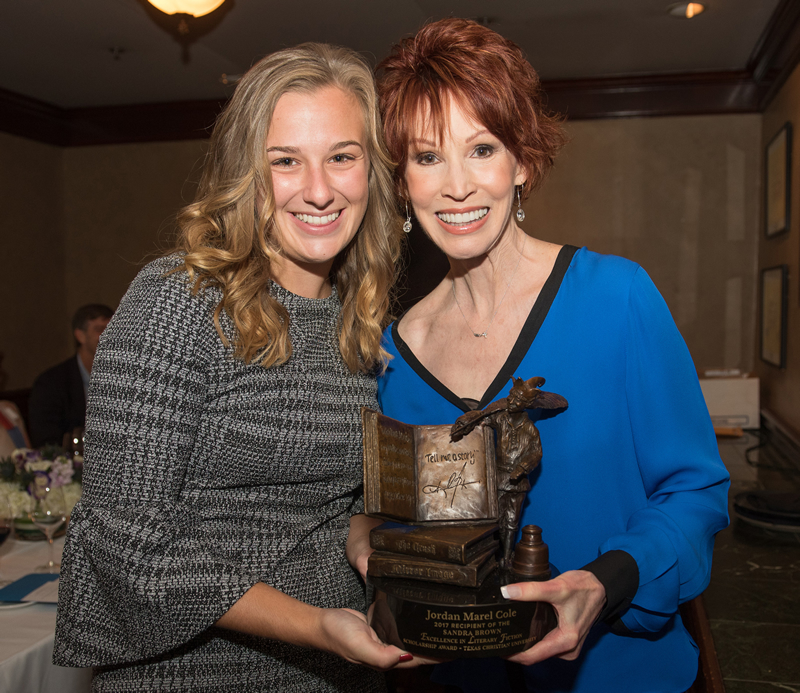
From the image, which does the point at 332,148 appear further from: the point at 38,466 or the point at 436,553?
the point at 38,466

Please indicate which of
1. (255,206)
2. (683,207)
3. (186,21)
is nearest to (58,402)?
(186,21)

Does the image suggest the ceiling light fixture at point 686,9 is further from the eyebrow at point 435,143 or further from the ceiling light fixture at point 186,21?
the eyebrow at point 435,143

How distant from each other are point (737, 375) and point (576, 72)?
261 centimetres

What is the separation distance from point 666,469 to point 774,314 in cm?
397

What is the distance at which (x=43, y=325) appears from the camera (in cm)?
661

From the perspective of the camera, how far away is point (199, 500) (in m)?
1.26

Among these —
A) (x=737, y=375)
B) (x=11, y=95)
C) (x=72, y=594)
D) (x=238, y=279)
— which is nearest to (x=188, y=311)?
(x=238, y=279)

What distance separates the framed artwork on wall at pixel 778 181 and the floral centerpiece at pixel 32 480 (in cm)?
415

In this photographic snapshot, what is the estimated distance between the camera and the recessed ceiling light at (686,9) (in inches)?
161

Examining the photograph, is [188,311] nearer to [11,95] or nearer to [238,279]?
[238,279]

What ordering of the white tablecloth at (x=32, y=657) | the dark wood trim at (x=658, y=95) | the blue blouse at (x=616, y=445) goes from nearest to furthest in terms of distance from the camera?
the blue blouse at (x=616, y=445), the white tablecloth at (x=32, y=657), the dark wood trim at (x=658, y=95)

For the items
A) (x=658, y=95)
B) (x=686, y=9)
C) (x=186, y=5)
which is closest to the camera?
(x=186, y=5)

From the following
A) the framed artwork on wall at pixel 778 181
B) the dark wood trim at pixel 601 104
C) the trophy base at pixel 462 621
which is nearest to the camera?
the trophy base at pixel 462 621

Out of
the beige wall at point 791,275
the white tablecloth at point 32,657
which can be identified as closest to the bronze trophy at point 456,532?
the white tablecloth at point 32,657
